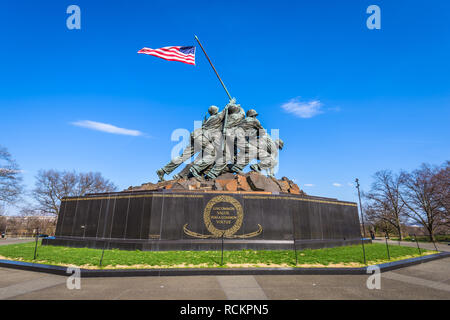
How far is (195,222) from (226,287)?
6059 mm

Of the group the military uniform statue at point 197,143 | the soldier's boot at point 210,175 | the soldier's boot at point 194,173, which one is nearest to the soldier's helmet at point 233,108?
the military uniform statue at point 197,143

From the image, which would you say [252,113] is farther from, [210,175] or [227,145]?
[210,175]

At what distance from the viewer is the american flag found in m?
13.8

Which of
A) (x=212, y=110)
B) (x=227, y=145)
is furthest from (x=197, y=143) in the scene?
(x=212, y=110)

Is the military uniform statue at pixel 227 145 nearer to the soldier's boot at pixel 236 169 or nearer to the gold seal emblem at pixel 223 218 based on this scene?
the soldier's boot at pixel 236 169

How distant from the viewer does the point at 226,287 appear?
221 inches

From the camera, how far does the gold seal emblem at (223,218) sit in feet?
37.5

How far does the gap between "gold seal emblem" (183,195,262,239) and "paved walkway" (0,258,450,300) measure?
4731 millimetres

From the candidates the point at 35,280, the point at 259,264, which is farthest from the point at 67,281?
the point at 259,264

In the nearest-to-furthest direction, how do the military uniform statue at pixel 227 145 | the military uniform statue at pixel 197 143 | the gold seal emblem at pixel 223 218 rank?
the gold seal emblem at pixel 223 218
the military uniform statue at pixel 227 145
the military uniform statue at pixel 197 143

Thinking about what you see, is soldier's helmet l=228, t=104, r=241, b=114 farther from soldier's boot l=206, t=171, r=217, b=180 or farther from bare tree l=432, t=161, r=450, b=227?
bare tree l=432, t=161, r=450, b=227

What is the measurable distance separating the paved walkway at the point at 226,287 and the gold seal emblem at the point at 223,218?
4.73 metres
